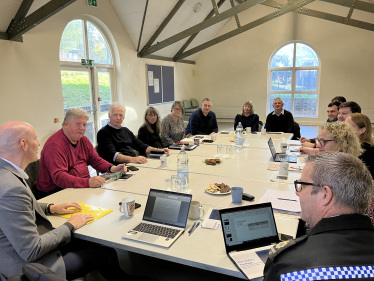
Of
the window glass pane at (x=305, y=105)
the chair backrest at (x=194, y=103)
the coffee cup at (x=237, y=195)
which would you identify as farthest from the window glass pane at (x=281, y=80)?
the coffee cup at (x=237, y=195)

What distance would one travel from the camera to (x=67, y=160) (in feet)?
7.93

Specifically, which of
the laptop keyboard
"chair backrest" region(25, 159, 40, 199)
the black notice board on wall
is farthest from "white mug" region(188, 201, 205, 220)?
the black notice board on wall

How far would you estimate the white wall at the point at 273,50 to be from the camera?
8836 mm

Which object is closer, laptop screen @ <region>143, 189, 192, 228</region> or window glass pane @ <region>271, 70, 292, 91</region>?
laptop screen @ <region>143, 189, 192, 228</region>

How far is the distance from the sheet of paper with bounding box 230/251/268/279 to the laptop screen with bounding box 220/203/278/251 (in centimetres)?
4

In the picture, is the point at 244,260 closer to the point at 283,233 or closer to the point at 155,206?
the point at 283,233

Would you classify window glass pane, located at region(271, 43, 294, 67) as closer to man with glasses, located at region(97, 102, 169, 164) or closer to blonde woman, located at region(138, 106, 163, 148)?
blonde woman, located at region(138, 106, 163, 148)

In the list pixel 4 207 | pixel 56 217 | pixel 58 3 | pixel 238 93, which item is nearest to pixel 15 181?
pixel 4 207

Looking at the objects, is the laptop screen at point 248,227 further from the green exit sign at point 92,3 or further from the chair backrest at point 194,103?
the chair backrest at point 194,103

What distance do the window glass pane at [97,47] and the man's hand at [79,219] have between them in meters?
4.66

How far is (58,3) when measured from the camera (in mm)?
3740

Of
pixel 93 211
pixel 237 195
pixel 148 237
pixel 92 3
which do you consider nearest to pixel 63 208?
pixel 93 211

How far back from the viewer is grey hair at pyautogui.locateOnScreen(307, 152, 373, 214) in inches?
37.7

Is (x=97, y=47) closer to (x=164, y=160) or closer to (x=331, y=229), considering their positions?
(x=164, y=160)
